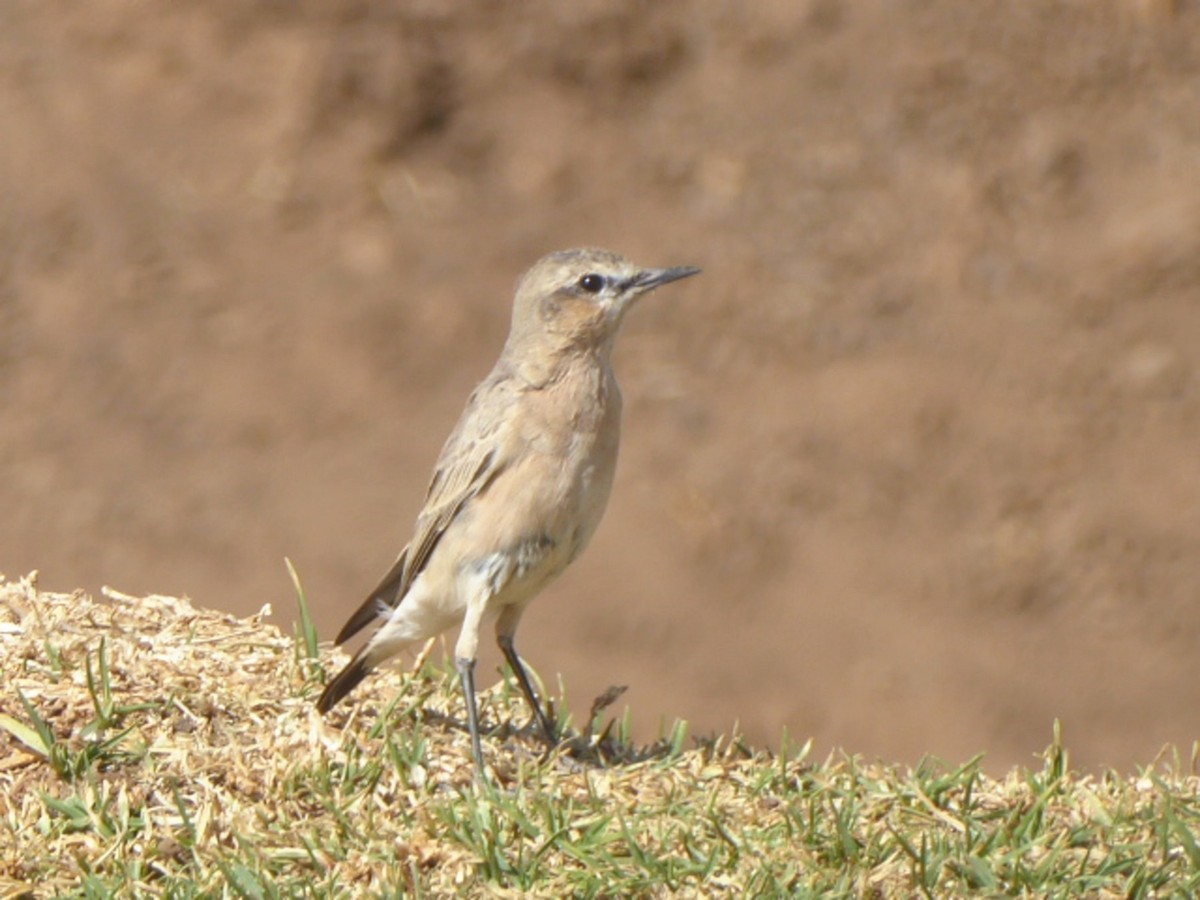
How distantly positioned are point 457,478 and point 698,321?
7.53 m

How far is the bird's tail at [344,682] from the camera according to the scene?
21.2 ft

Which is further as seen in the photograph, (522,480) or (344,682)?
(522,480)

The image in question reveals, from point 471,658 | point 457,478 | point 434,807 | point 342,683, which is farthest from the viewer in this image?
point 457,478

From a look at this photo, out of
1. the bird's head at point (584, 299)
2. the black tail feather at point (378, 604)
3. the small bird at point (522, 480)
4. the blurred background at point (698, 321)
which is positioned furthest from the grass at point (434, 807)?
the blurred background at point (698, 321)

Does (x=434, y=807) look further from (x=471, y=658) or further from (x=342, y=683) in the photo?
(x=471, y=658)

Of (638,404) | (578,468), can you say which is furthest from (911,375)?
(578,468)

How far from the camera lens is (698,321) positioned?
14406 mm

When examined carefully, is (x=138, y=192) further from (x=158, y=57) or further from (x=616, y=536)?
(x=616, y=536)

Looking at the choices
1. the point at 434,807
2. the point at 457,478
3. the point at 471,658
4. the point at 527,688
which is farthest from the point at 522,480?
the point at 434,807

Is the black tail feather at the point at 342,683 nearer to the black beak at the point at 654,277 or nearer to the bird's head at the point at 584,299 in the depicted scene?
the bird's head at the point at 584,299

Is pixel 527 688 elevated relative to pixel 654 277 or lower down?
lower down

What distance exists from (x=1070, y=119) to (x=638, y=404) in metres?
4.43

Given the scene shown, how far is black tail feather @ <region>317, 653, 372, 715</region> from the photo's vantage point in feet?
21.2

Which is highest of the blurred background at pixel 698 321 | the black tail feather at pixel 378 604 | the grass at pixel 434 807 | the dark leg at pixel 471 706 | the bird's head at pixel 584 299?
the blurred background at pixel 698 321
